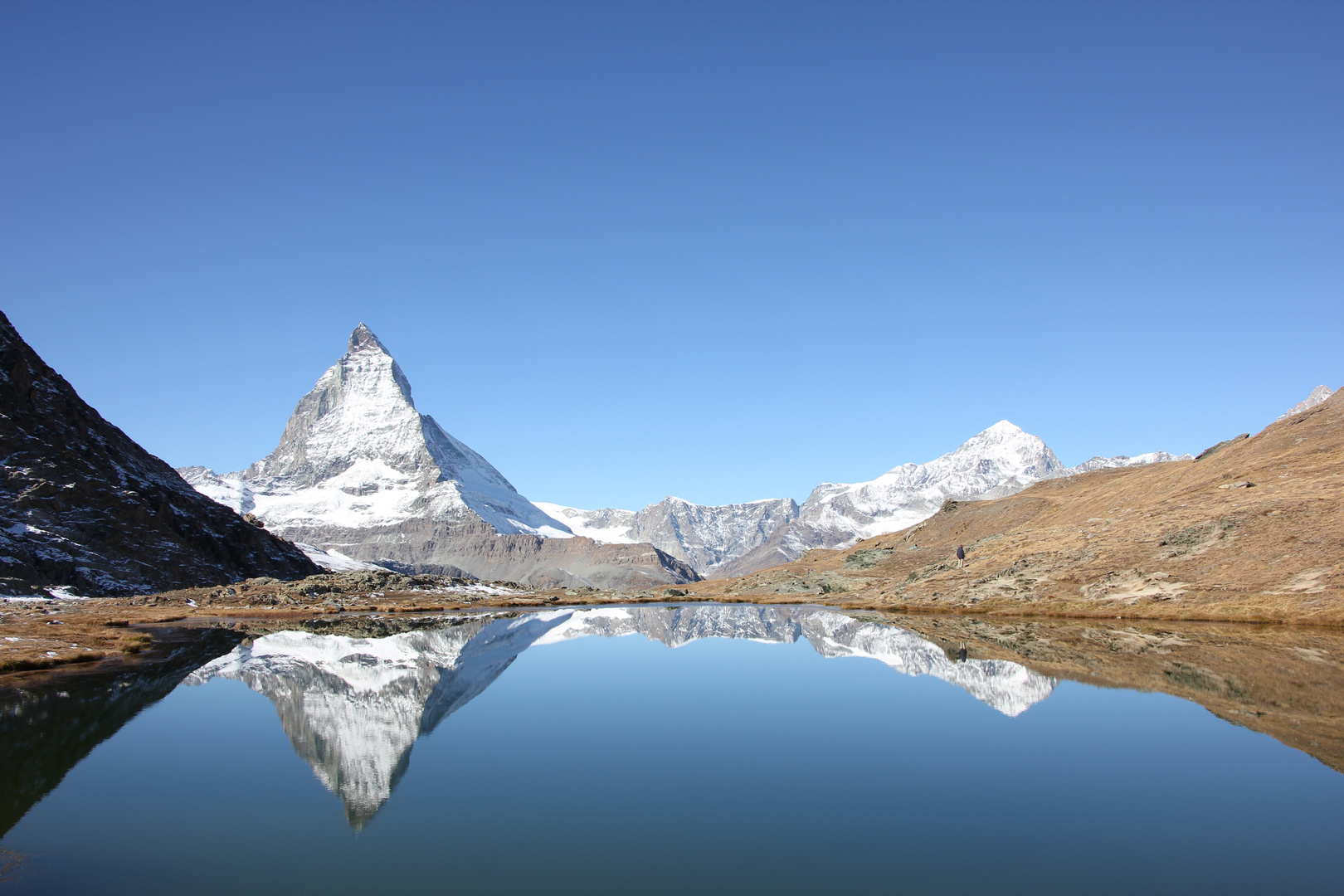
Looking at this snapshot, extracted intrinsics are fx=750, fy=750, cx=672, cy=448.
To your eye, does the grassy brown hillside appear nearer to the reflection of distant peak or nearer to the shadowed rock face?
the reflection of distant peak

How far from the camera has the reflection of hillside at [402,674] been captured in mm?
24328

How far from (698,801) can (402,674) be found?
95.2 ft

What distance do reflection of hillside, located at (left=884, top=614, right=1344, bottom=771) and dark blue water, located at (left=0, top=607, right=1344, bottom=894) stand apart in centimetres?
191

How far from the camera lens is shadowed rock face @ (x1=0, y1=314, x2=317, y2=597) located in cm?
10656

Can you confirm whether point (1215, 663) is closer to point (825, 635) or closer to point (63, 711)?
point (825, 635)

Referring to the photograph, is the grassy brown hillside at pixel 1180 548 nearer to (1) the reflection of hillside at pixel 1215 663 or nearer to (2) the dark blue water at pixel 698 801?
(1) the reflection of hillside at pixel 1215 663

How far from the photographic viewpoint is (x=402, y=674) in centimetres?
4269

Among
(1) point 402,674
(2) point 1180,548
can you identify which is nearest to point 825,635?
(2) point 1180,548

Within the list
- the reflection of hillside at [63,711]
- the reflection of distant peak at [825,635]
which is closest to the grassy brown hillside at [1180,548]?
the reflection of distant peak at [825,635]

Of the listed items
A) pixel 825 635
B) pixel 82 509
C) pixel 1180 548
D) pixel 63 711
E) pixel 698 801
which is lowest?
pixel 698 801

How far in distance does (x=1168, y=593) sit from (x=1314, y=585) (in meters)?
10.1

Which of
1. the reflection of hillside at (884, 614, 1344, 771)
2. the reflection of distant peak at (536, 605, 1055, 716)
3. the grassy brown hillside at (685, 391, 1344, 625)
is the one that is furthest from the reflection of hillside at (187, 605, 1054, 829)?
the grassy brown hillside at (685, 391, 1344, 625)

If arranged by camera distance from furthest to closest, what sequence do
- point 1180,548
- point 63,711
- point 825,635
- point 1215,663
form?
point 825,635
point 1180,548
point 1215,663
point 63,711

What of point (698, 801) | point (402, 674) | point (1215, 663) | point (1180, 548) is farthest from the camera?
point (1180, 548)
